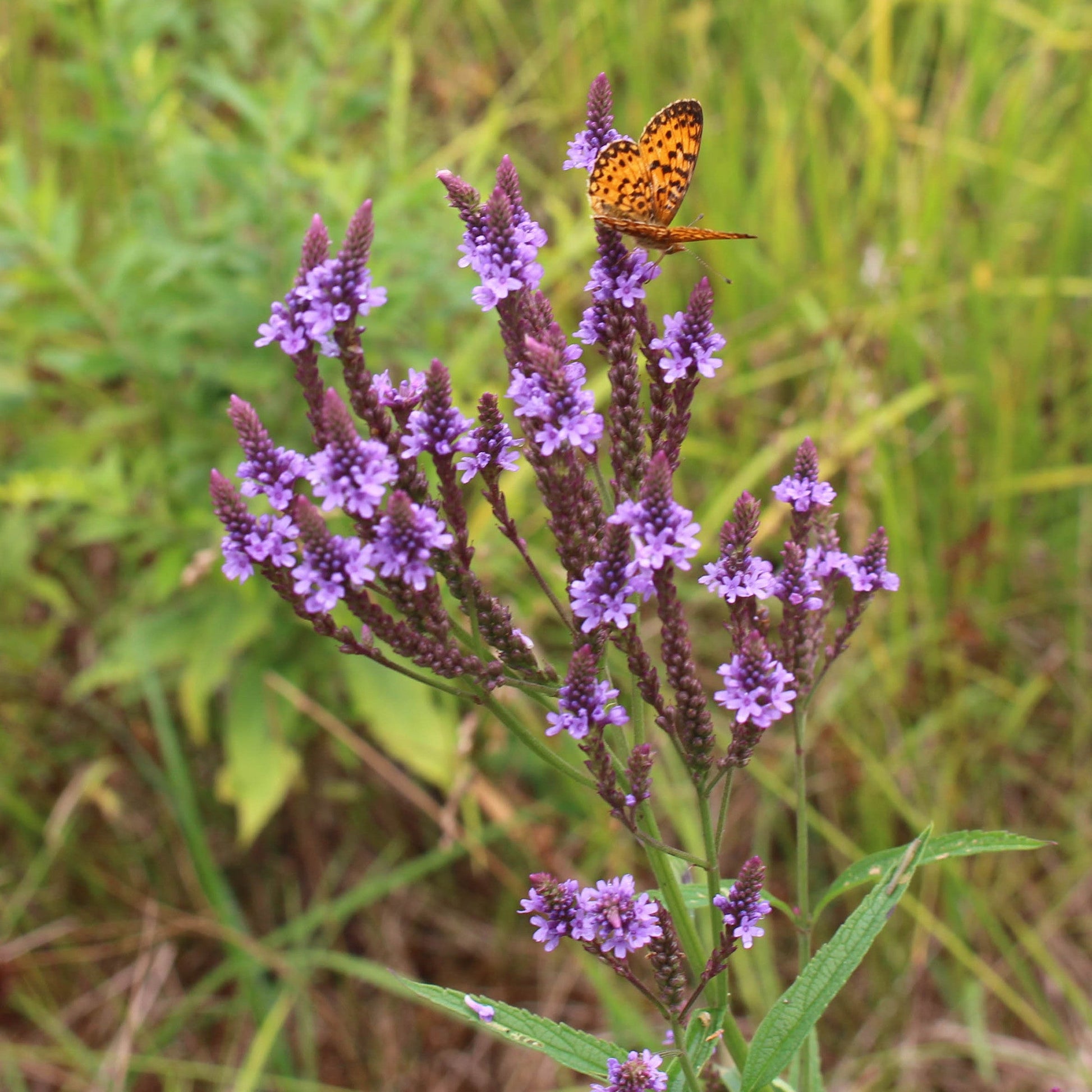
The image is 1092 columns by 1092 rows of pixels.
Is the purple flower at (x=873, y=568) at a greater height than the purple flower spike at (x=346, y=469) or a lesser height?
greater

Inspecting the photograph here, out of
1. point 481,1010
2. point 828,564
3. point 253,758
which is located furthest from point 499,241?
point 253,758

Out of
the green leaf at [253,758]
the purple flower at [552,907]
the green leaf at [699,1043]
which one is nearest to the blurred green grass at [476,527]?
the green leaf at [253,758]

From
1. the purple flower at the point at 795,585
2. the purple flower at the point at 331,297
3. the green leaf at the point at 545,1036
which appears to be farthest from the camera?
the purple flower at the point at 795,585

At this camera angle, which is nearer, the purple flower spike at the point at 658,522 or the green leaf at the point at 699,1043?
the purple flower spike at the point at 658,522

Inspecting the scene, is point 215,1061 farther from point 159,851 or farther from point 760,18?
point 760,18

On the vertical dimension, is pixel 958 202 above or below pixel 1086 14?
below

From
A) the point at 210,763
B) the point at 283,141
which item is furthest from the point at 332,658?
the point at 283,141

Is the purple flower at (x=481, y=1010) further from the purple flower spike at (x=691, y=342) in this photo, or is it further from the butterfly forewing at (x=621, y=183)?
the butterfly forewing at (x=621, y=183)
